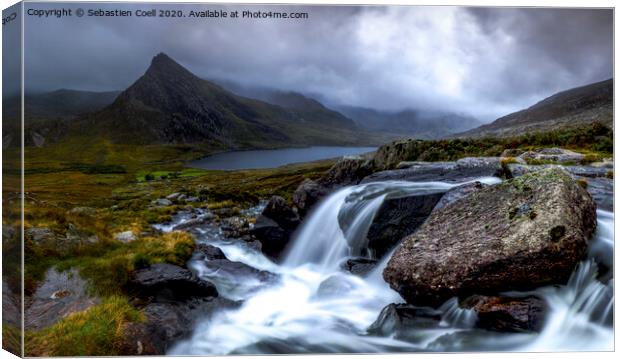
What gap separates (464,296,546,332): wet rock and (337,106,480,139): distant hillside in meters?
3.42

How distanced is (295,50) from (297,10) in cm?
69

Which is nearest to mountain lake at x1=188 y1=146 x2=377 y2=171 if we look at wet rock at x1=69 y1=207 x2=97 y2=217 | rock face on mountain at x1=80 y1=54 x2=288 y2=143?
rock face on mountain at x1=80 y1=54 x2=288 y2=143

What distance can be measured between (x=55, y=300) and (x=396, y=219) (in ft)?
20.2

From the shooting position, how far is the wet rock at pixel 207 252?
906 centimetres

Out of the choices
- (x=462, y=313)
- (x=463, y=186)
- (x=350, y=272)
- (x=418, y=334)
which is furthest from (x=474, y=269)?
(x=350, y=272)

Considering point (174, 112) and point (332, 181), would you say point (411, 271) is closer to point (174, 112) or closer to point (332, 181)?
point (332, 181)

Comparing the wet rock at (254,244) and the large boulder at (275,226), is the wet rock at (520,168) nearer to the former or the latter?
the large boulder at (275,226)

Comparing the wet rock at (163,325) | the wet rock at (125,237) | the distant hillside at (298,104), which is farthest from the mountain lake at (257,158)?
the wet rock at (163,325)

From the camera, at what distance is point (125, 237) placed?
320 inches

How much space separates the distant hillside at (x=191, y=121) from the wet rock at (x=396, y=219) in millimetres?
1331

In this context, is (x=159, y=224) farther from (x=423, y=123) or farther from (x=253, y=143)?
(x=423, y=123)

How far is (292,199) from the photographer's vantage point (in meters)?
9.96

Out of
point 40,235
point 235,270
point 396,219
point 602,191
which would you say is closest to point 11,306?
point 40,235

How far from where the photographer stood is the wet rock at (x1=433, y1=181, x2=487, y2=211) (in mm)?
8445
